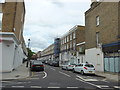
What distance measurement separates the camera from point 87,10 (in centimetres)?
2723

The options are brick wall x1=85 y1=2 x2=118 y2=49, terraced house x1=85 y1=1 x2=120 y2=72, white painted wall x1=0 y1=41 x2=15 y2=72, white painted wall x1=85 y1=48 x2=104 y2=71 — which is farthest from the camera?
white painted wall x1=85 y1=48 x2=104 y2=71

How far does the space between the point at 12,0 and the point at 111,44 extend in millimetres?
14559

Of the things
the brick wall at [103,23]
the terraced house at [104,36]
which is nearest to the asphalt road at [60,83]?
the terraced house at [104,36]

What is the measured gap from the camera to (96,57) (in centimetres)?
2270

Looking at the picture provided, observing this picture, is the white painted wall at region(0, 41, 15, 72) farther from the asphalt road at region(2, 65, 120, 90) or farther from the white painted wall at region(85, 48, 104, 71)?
the white painted wall at region(85, 48, 104, 71)

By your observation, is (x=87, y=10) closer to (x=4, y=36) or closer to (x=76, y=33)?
(x=76, y=33)

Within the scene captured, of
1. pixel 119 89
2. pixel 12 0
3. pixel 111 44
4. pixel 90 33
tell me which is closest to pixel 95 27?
pixel 90 33

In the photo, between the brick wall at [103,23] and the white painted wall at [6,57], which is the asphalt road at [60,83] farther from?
the brick wall at [103,23]

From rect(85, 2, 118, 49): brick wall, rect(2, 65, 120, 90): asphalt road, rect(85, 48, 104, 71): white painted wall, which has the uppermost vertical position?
rect(85, 2, 118, 49): brick wall

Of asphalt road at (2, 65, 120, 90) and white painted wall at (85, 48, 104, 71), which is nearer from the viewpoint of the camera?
asphalt road at (2, 65, 120, 90)

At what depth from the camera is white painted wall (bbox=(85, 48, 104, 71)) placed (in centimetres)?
2122

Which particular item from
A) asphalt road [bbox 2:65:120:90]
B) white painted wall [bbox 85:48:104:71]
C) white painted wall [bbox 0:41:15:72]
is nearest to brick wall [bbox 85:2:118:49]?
white painted wall [bbox 85:48:104:71]

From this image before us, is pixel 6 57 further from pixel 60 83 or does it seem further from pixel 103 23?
pixel 103 23

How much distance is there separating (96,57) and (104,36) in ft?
12.8
